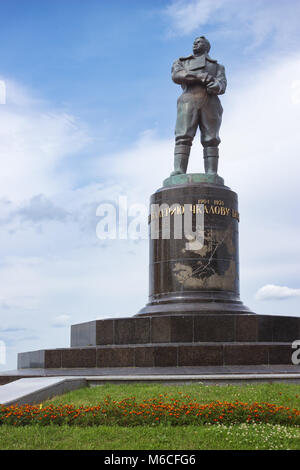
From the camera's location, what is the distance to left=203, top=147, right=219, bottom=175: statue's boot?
1622 cm

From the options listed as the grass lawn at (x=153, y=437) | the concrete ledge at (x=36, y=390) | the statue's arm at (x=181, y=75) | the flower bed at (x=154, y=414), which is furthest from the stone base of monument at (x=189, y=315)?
the flower bed at (x=154, y=414)

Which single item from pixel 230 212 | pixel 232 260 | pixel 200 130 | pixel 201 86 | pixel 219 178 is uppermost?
pixel 201 86

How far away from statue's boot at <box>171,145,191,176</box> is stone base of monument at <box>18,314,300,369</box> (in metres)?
4.68

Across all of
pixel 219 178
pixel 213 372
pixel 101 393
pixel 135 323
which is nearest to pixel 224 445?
pixel 101 393

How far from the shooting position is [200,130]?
1659 centimetres

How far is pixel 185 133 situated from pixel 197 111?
2.36ft

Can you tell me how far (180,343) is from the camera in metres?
13.0

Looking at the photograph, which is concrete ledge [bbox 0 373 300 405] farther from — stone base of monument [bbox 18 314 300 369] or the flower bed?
the flower bed

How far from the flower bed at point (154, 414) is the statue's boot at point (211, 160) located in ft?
31.4

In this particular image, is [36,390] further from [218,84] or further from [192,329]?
[218,84]

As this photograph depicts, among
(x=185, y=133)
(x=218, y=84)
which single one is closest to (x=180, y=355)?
(x=185, y=133)

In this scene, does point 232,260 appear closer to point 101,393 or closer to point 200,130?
point 200,130

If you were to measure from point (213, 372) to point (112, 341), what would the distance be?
353 cm

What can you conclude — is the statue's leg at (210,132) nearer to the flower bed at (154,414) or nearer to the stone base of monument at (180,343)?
the stone base of monument at (180,343)
